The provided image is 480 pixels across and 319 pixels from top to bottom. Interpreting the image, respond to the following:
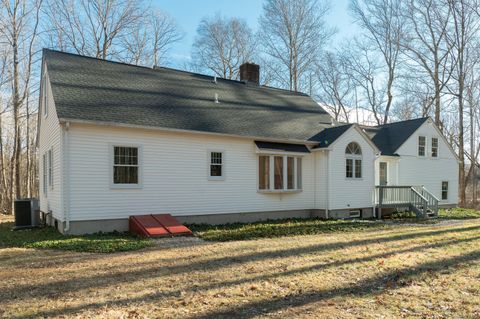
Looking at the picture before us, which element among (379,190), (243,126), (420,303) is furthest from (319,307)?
(379,190)

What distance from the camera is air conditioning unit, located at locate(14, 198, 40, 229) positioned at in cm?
1373

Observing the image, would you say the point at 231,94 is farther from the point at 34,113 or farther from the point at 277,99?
the point at 34,113

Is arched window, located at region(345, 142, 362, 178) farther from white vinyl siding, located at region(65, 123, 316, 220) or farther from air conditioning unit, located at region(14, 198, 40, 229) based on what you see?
air conditioning unit, located at region(14, 198, 40, 229)

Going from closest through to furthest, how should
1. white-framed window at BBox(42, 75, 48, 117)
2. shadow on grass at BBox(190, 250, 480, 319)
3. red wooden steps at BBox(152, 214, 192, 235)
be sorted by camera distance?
shadow on grass at BBox(190, 250, 480, 319) → red wooden steps at BBox(152, 214, 192, 235) → white-framed window at BBox(42, 75, 48, 117)

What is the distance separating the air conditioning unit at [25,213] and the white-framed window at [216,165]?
6.95 metres

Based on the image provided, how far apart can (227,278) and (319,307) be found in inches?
77.6

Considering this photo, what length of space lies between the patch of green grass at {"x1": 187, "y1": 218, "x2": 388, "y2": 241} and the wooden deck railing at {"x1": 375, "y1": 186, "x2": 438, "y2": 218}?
3771mm

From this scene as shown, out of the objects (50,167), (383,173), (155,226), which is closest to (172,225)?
(155,226)

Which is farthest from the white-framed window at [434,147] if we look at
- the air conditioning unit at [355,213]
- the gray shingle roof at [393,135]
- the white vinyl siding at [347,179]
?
the air conditioning unit at [355,213]

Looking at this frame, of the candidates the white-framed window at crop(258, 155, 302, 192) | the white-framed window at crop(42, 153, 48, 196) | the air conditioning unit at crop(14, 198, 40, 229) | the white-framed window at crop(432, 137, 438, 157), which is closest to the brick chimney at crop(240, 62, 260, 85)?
the white-framed window at crop(258, 155, 302, 192)

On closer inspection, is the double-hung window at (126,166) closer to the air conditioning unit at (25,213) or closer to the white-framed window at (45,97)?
the air conditioning unit at (25,213)

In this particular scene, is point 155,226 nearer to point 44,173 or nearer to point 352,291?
point 44,173

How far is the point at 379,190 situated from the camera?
18000 millimetres

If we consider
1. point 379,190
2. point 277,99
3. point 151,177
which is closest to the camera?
point 151,177
